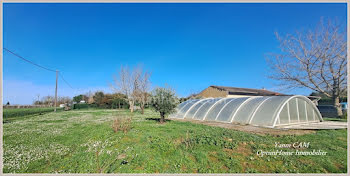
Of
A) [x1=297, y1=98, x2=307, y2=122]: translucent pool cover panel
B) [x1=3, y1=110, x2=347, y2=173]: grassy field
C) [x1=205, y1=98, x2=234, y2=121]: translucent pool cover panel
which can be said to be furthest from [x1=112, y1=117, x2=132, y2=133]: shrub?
[x1=297, y1=98, x2=307, y2=122]: translucent pool cover panel

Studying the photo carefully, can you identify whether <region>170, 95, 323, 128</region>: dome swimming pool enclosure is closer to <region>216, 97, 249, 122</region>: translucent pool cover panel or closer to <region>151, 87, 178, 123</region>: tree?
<region>216, 97, 249, 122</region>: translucent pool cover panel

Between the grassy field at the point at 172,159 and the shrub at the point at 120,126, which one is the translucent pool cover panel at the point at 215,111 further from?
the shrub at the point at 120,126

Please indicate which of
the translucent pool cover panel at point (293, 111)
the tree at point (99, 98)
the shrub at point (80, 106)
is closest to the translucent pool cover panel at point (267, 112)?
the translucent pool cover panel at point (293, 111)

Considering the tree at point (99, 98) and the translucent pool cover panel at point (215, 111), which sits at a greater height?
the tree at point (99, 98)

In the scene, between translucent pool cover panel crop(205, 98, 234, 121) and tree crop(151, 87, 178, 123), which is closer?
tree crop(151, 87, 178, 123)

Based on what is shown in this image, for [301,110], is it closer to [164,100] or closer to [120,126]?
[164,100]

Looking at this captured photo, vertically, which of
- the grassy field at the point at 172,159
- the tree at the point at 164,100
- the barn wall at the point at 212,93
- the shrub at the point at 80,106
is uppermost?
the barn wall at the point at 212,93

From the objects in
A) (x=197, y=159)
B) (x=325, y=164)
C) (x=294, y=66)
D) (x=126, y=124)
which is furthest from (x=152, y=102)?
(x=294, y=66)

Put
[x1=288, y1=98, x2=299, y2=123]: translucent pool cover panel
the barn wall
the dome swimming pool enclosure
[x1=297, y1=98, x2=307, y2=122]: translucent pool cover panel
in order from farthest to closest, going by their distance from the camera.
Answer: the barn wall → [x1=297, y1=98, x2=307, y2=122]: translucent pool cover panel → [x1=288, y1=98, x2=299, y2=123]: translucent pool cover panel → the dome swimming pool enclosure

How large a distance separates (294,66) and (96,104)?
4989 cm

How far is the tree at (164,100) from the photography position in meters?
12.4

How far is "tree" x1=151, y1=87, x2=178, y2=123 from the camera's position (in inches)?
490

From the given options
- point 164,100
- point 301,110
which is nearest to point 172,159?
point 164,100

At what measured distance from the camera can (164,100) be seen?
40.9 feet
